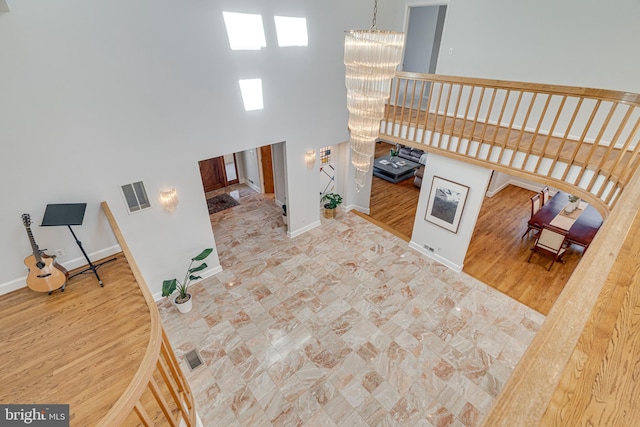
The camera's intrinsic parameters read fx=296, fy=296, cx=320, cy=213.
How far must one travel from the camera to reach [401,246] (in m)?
6.95

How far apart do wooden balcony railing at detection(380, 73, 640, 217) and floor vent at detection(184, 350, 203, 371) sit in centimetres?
534

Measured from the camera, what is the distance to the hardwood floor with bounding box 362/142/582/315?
6.02 m

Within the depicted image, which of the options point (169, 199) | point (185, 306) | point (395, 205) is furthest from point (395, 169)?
point (185, 306)

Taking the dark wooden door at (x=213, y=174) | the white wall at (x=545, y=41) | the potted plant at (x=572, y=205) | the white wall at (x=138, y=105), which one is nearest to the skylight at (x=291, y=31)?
the white wall at (x=138, y=105)

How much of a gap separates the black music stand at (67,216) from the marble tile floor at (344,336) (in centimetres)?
169

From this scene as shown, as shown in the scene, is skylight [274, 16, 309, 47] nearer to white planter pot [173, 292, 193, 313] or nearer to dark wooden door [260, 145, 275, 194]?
dark wooden door [260, 145, 275, 194]

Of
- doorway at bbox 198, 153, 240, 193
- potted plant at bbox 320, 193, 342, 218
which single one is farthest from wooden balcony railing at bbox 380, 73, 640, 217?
doorway at bbox 198, 153, 240, 193

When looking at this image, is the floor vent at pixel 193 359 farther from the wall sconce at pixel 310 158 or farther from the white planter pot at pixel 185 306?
the wall sconce at pixel 310 158

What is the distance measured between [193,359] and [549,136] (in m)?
6.18

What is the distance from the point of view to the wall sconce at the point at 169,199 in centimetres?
491

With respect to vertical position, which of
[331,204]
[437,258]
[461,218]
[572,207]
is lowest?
[437,258]

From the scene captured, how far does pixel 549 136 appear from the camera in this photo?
13.8 ft

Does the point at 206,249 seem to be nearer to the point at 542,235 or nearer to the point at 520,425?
the point at 520,425

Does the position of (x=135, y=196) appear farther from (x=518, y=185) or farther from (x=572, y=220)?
(x=518, y=185)
